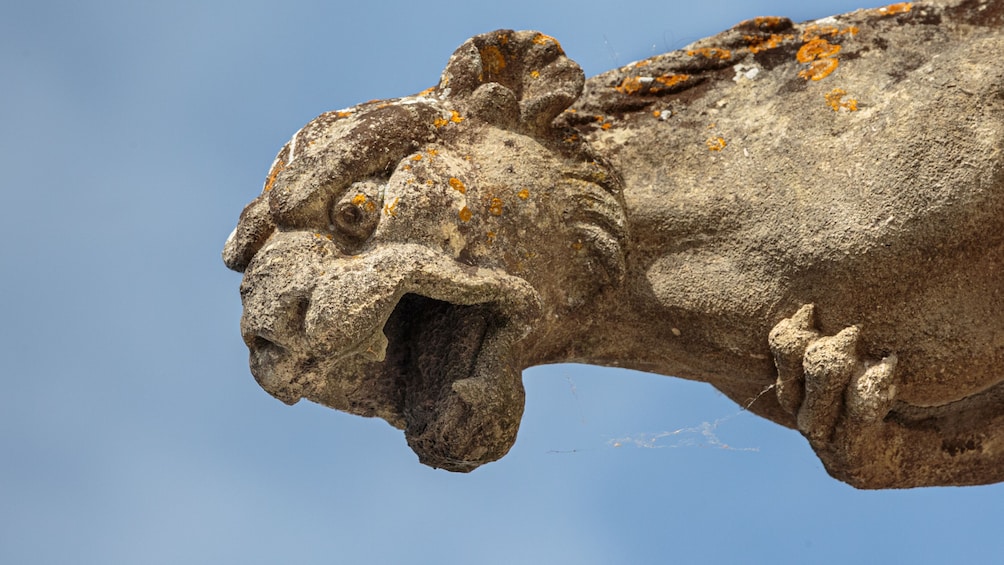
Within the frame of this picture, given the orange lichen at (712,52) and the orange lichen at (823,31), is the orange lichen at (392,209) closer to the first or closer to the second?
the orange lichen at (712,52)

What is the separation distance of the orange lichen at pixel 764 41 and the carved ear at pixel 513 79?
0.50 meters

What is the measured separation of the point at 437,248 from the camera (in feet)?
11.6

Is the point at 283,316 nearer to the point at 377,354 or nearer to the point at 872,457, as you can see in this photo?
the point at 377,354

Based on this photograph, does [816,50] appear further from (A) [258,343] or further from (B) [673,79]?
(A) [258,343]

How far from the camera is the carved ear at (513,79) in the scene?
3801 mm

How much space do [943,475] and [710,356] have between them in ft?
2.48

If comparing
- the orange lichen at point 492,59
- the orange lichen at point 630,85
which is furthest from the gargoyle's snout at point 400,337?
the orange lichen at point 630,85

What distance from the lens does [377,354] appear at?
3568 millimetres

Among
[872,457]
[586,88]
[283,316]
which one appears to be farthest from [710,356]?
[283,316]

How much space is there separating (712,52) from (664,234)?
53 centimetres

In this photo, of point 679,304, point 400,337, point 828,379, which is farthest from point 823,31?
point 400,337

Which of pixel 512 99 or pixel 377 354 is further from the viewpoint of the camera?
pixel 512 99

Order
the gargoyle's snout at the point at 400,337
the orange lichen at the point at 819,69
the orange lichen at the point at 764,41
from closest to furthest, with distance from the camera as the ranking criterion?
the gargoyle's snout at the point at 400,337, the orange lichen at the point at 819,69, the orange lichen at the point at 764,41

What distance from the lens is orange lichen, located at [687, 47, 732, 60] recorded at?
4062 mm
